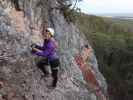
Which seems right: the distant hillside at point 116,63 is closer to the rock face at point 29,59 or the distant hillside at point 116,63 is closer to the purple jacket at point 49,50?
the rock face at point 29,59

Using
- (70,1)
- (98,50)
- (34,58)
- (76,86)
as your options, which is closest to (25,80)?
(34,58)

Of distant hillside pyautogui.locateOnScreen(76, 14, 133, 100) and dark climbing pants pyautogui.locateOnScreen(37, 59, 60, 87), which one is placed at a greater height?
dark climbing pants pyautogui.locateOnScreen(37, 59, 60, 87)

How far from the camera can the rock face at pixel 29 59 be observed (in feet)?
38.2

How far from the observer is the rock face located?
11656mm

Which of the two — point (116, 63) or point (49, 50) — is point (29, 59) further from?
point (116, 63)

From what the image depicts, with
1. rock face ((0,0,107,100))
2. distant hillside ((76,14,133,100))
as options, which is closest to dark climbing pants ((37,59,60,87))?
rock face ((0,0,107,100))

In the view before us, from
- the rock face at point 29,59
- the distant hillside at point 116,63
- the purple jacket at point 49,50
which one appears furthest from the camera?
the distant hillside at point 116,63

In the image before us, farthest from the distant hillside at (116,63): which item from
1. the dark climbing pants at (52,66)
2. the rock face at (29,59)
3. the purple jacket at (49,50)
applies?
the purple jacket at (49,50)

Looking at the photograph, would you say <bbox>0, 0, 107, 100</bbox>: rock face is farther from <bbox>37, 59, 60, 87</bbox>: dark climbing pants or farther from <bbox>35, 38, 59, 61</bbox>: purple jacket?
<bbox>35, 38, 59, 61</bbox>: purple jacket

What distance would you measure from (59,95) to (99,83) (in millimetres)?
6235

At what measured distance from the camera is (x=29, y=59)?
12.8m

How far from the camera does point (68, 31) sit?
18.5 meters

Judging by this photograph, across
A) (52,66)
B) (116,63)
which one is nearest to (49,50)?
(52,66)

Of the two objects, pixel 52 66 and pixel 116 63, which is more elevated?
pixel 52 66
